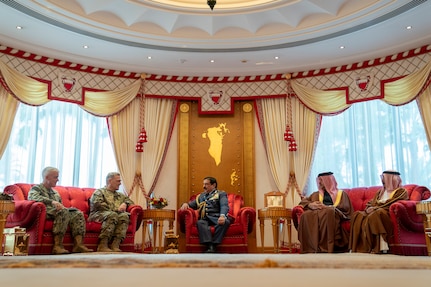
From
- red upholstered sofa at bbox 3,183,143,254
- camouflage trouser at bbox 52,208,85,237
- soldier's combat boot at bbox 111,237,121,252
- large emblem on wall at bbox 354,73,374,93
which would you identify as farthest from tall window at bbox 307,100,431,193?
camouflage trouser at bbox 52,208,85,237

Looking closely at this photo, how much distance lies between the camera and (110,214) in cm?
616

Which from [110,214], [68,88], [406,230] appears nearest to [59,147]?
[68,88]

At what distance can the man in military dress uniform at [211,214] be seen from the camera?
6.47 m

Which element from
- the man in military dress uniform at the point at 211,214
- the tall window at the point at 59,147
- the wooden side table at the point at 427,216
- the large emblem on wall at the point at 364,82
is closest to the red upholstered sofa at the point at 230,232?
the man in military dress uniform at the point at 211,214

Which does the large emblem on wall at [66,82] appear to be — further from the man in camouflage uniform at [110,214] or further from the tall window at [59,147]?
the man in camouflage uniform at [110,214]

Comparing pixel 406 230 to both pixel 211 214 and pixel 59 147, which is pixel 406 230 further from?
pixel 59 147

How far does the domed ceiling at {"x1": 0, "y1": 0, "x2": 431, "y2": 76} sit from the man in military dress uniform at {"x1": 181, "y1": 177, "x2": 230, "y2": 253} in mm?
2222

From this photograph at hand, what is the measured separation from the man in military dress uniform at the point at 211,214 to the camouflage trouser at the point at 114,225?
0.97 meters

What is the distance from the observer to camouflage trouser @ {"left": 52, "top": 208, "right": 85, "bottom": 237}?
5.73 meters

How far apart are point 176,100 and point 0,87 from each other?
2.95 metres

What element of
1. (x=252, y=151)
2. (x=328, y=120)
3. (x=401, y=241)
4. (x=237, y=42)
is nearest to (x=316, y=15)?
(x=237, y=42)

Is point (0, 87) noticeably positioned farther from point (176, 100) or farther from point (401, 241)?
point (401, 241)

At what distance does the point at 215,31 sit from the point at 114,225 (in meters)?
3.32

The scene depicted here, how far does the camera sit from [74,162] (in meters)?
7.64
